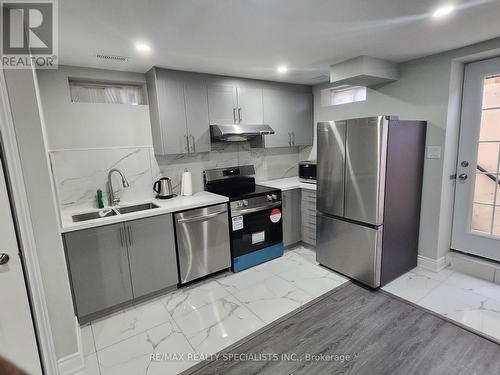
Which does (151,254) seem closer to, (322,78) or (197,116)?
(197,116)

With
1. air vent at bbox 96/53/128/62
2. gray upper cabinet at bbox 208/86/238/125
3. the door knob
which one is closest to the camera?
the door knob

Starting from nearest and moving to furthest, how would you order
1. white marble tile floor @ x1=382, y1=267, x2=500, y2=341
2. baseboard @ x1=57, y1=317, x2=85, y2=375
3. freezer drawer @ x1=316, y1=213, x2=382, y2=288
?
baseboard @ x1=57, y1=317, x2=85, y2=375, white marble tile floor @ x1=382, y1=267, x2=500, y2=341, freezer drawer @ x1=316, y1=213, x2=382, y2=288

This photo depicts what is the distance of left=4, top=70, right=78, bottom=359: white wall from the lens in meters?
1.46

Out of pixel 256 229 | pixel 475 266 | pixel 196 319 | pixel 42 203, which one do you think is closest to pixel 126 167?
pixel 42 203

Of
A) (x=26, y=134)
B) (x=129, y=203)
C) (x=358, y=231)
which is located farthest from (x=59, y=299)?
(x=358, y=231)

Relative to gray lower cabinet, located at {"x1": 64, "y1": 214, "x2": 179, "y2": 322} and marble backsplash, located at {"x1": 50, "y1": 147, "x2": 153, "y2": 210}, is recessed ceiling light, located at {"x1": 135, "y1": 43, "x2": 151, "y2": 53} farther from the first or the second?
gray lower cabinet, located at {"x1": 64, "y1": 214, "x2": 179, "y2": 322}

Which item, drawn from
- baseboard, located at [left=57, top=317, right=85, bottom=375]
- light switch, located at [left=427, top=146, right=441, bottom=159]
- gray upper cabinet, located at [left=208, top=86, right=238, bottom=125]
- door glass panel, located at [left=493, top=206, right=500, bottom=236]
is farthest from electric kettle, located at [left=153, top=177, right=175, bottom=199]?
door glass panel, located at [left=493, top=206, right=500, bottom=236]

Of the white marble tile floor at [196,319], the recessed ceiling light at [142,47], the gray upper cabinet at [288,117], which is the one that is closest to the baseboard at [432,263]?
the white marble tile floor at [196,319]

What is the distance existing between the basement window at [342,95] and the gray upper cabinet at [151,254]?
2791mm

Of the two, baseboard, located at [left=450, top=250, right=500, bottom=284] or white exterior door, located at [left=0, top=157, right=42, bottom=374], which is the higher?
white exterior door, located at [left=0, top=157, right=42, bottom=374]

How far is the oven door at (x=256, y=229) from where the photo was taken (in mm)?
2994

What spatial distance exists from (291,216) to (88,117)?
2587 mm

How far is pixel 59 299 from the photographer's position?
1686 millimetres

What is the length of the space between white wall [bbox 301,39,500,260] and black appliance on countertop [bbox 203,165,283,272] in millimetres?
1640
